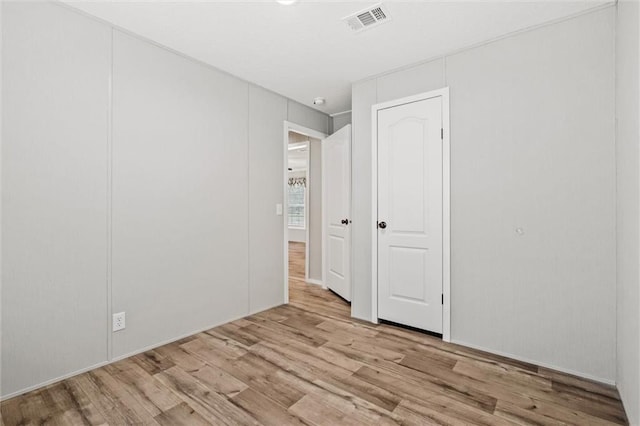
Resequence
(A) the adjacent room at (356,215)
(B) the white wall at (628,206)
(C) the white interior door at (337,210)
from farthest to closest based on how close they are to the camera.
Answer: (C) the white interior door at (337,210) < (A) the adjacent room at (356,215) < (B) the white wall at (628,206)

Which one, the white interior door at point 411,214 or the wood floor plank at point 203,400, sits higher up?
the white interior door at point 411,214

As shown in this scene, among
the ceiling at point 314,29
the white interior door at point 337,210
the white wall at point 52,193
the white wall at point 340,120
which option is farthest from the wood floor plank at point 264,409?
the white wall at point 340,120

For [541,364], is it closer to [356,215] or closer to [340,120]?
[356,215]

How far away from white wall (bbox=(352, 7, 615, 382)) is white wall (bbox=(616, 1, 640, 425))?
106mm

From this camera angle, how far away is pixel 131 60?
2410mm

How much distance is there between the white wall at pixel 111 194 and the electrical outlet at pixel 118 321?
46 millimetres

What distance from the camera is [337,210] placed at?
4.09 meters

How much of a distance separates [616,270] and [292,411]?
2.26 metres

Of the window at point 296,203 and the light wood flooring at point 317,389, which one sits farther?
the window at point 296,203

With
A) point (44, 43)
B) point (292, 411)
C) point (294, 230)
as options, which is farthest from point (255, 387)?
point (294, 230)

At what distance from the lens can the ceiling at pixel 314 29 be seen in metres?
2.08

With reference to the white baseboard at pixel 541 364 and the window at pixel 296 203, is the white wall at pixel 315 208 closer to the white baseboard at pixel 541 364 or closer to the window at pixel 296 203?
the white baseboard at pixel 541 364

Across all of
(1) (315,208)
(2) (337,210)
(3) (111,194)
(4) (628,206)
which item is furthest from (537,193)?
(3) (111,194)

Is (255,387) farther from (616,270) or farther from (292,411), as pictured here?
(616,270)
